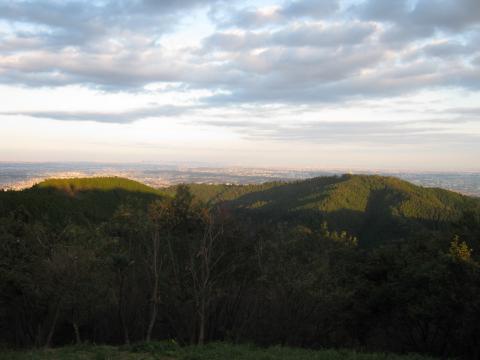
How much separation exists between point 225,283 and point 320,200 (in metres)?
132

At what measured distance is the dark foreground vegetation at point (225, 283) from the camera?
58.5ft

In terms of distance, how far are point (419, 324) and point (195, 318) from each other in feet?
32.6

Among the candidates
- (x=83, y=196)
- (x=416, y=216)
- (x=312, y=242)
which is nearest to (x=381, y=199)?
(x=416, y=216)

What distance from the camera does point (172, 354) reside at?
1191cm

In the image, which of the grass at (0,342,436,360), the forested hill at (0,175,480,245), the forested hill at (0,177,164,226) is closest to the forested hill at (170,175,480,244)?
the forested hill at (0,175,480,245)

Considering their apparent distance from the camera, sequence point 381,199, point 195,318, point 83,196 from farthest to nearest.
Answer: point 381,199, point 83,196, point 195,318

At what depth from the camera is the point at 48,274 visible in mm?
17609

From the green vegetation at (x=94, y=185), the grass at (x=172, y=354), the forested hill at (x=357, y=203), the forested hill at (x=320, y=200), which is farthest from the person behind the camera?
the forested hill at (x=357, y=203)

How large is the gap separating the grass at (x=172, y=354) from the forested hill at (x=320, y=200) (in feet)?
218

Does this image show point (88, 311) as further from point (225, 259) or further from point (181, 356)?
point (181, 356)

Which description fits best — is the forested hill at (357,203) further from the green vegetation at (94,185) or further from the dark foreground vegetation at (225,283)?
the dark foreground vegetation at (225,283)

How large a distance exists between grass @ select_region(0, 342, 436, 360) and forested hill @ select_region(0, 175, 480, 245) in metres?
66.5

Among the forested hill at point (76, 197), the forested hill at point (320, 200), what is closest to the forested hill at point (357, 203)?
the forested hill at point (320, 200)

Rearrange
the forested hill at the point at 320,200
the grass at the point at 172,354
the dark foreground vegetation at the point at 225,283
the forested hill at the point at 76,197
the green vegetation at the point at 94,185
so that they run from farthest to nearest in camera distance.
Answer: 1. the green vegetation at the point at 94,185
2. the forested hill at the point at 320,200
3. the forested hill at the point at 76,197
4. the dark foreground vegetation at the point at 225,283
5. the grass at the point at 172,354
